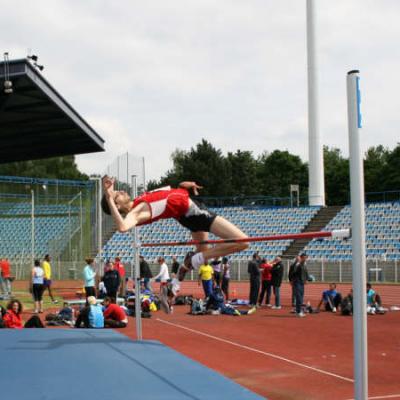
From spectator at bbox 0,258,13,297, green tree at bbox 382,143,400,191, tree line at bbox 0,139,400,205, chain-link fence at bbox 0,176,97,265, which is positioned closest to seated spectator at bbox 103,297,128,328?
spectator at bbox 0,258,13,297

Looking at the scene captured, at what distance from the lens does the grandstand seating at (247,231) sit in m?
26.7

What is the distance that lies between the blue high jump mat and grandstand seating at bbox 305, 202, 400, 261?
57.0 feet

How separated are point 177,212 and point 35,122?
6830mm

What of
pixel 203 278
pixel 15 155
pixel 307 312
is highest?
pixel 15 155

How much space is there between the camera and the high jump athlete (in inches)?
210

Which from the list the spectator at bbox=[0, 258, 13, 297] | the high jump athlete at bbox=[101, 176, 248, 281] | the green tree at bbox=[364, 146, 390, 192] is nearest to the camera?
the high jump athlete at bbox=[101, 176, 248, 281]

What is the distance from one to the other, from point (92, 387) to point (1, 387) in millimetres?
771

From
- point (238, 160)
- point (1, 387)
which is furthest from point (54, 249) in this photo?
point (238, 160)

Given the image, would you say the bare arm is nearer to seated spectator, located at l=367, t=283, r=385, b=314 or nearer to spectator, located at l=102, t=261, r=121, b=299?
spectator, located at l=102, t=261, r=121, b=299

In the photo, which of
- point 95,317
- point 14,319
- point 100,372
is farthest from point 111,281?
point 100,372

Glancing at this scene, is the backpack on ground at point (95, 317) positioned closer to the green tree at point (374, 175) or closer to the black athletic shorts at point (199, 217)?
the black athletic shorts at point (199, 217)

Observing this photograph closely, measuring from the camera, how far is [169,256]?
1046 inches

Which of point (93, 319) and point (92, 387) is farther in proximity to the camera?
point (93, 319)

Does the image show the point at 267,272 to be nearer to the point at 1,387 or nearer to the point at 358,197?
the point at 1,387
